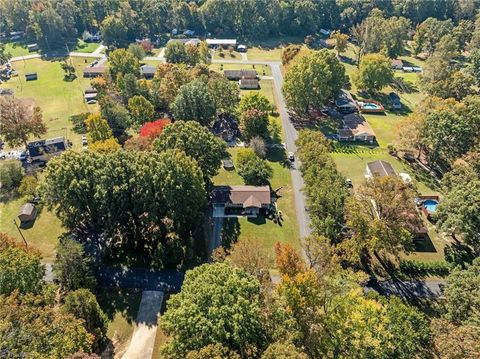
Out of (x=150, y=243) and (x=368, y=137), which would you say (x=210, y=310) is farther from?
(x=368, y=137)

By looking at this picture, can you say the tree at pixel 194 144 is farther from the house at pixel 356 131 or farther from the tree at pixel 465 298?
the tree at pixel 465 298

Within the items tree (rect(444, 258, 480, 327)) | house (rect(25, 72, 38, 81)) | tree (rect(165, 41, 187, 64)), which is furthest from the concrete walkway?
house (rect(25, 72, 38, 81))

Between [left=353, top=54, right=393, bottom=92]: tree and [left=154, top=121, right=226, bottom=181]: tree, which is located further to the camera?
[left=353, top=54, right=393, bottom=92]: tree

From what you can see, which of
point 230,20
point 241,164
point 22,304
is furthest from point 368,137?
point 230,20

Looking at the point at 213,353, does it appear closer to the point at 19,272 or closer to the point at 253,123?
the point at 19,272

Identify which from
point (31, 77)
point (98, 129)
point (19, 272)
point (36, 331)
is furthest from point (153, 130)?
point (31, 77)

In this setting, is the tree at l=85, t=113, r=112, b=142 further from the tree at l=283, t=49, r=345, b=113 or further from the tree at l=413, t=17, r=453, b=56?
the tree at l=413, t=17, r=453, b=56
